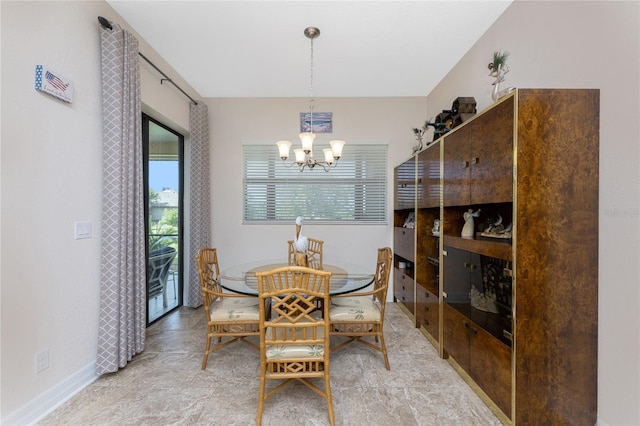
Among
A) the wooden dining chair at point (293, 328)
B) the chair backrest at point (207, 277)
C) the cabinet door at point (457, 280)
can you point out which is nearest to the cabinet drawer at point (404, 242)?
the cabinet door at point (457, 280)

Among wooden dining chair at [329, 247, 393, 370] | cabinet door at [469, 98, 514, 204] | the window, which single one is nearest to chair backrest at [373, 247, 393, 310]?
wooden dining chair at [329, 247, 393, 370]

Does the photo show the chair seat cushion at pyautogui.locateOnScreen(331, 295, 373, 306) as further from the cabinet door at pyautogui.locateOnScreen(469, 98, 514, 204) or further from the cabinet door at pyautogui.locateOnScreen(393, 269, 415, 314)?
the cabinet door at pyautogui.locateOnScreen(469, 98, 514, 204)

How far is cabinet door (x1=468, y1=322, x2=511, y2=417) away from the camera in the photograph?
5.02ft

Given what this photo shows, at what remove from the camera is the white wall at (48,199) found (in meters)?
1.46

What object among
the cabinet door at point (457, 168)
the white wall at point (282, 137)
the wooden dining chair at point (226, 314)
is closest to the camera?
the cabinet door at point (457, 168)

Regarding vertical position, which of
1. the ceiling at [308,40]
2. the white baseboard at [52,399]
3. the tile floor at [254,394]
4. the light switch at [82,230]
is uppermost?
the ceiling at [308,40]

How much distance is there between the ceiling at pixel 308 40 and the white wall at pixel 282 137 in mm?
326

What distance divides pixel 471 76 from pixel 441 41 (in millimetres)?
471

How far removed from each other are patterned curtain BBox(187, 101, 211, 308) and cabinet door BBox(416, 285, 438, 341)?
2.77 meters

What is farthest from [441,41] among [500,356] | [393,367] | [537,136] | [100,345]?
[100,345]
